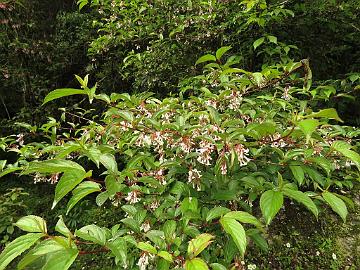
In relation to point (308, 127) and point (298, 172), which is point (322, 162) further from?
point (308, 127)

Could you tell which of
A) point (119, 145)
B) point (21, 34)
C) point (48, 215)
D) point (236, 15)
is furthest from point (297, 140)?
point (21, 34)

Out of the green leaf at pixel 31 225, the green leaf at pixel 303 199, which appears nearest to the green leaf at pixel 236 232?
the green leaf at pixel 303 199

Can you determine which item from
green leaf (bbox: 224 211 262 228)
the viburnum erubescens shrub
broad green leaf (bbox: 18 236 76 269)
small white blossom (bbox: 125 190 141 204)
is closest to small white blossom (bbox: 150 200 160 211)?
the viburnum erubescens shrub

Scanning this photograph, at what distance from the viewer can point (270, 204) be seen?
3.74 ft

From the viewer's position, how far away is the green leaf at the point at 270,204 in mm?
1105

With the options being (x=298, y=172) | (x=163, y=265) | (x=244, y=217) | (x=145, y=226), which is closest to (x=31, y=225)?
(x=163, y=265)

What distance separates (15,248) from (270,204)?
2.71 ft

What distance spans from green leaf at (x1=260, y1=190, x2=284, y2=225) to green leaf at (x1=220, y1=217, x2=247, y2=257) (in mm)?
112

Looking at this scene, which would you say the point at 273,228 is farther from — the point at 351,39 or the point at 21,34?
the point at 21,34

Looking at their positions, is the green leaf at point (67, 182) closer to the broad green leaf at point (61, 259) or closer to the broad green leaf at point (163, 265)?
the broad green leaf at point (61, 259)

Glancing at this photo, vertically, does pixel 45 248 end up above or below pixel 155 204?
above

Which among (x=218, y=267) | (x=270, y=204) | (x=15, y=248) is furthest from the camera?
(x=218, y=267)

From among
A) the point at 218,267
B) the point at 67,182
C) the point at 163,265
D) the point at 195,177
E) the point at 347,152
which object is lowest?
the point at 218,267

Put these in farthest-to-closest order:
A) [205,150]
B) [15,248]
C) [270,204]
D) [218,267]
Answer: [205,150], [218,267], [270,204], [15,248]
